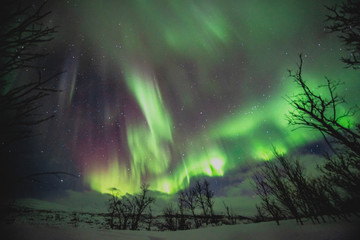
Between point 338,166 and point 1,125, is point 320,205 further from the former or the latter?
point 1,125

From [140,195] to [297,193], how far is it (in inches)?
1225

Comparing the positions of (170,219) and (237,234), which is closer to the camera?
(237,234)

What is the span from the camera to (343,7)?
16.3 feet

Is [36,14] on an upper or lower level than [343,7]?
lower

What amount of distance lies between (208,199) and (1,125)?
160ft

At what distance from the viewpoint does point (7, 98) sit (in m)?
1.60

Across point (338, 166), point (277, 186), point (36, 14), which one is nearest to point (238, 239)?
point (277, 186)

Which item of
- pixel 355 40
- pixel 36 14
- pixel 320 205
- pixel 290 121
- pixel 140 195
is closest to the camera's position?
pixel 36 14

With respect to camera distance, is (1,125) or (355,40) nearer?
(1,125)

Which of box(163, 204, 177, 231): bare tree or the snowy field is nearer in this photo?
the snowy field

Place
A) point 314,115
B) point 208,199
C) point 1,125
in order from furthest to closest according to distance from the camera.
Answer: point 208,199 < point 314,115 < point 1,125

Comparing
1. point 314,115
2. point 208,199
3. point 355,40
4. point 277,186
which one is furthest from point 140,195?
point 355,40

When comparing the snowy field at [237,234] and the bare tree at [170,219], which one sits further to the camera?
the bare tree at [170,219]

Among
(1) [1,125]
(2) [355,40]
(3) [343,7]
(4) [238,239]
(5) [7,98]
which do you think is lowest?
(4) [238,239]
